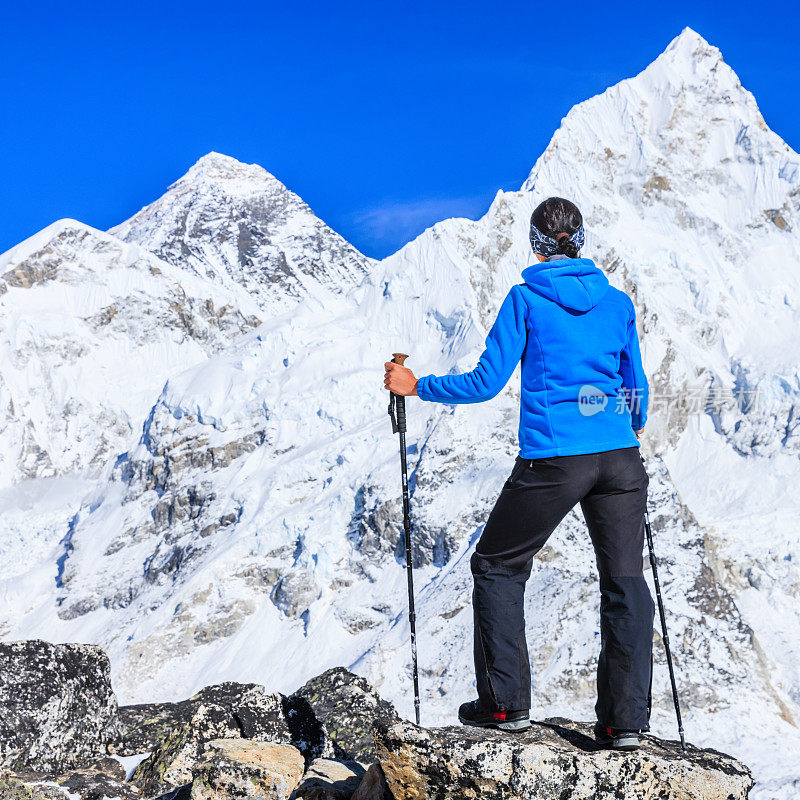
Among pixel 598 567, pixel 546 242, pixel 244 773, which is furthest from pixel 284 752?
pixel 546 242

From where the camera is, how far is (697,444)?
102 meters

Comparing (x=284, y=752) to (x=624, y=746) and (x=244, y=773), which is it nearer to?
(x=244, y=773)

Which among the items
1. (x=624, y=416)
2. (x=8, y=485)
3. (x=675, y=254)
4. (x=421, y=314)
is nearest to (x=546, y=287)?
(x=624, y=416)

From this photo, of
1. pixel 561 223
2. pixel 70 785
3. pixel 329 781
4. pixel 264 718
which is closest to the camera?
pixel 561 223

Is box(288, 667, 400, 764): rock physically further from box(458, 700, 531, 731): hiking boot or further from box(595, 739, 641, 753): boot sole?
box(595, 739, 641, 753): boot sole

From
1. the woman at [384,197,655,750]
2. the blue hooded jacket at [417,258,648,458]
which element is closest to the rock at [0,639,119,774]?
the woman at [384,197,655,750]

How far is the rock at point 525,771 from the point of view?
425 cm

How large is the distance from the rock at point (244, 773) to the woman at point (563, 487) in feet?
4.80

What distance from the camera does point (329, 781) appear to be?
527 centimetres

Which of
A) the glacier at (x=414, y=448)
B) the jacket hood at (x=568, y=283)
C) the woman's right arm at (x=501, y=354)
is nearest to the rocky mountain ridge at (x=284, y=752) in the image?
the woman's right arm at (x=501, y=354)

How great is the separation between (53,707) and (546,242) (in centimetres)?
522

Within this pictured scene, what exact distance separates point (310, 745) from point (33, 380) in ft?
451

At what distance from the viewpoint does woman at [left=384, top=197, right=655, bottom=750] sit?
180 inches

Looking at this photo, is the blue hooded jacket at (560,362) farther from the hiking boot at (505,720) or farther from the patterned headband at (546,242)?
the hiking boot at (505,720)
